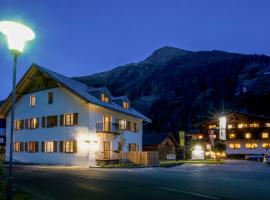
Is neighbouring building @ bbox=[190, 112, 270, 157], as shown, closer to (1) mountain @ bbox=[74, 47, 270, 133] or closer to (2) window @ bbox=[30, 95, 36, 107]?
(1) mountain @ bbox=[74, 47, 270, 133]

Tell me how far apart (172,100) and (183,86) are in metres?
18.7

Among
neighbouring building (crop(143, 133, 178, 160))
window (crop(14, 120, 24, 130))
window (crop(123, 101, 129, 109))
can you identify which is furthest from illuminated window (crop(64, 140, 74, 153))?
neighbouring building (crop(143, 133, 178, 160))

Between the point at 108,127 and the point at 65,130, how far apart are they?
4716mm

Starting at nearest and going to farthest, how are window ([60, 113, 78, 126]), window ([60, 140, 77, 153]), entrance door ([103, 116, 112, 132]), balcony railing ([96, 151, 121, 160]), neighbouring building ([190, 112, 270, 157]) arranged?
window ([60, 140, 77, 153])
balcony railing ([96, 151, 121, 160])
window ([60, 113, 78, 126])
entrance door ([103, 116, 112, 132])
neighbouring building ([190, 112, 270, 157])

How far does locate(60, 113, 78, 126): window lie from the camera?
128ft

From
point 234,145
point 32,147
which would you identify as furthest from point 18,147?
point 234,145

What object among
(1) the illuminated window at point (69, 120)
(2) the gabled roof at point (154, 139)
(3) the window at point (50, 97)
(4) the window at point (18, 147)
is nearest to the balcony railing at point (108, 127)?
(1) the illuminated window at point (69, 120)

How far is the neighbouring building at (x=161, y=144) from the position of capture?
195 feet

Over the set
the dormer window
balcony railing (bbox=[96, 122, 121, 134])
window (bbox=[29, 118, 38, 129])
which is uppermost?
the dormer window

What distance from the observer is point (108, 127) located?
133 ft

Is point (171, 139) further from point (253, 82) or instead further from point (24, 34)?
point (253, 82)

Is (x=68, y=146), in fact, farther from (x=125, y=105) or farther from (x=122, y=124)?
(x=125, y=105)

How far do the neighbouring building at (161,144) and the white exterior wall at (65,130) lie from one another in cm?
1377

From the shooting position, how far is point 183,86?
174 meters
